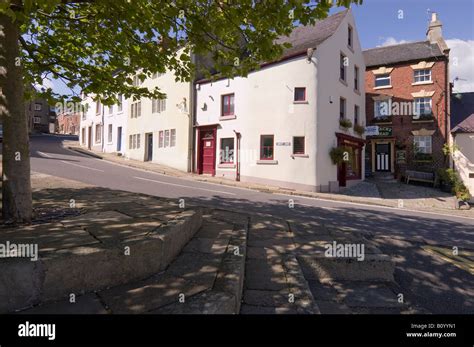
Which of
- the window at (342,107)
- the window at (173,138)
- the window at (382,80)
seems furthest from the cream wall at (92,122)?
the window at (382,80)

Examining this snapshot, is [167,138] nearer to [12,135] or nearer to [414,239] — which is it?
[12,135]

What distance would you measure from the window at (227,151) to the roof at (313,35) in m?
6.03

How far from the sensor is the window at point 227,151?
18.8 m

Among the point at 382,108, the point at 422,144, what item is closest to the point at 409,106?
the point at 382,108

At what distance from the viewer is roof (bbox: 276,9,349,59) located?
16641 millimetres

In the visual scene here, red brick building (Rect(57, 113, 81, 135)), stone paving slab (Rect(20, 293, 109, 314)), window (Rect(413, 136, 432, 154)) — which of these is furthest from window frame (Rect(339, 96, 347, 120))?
red brick building (Rect(57, 113, 81, 135))

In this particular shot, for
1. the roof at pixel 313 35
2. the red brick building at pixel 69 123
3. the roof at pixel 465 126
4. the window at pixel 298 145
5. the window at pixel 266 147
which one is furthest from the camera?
the red brick building at pixel 69 123

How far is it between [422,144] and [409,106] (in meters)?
3.18

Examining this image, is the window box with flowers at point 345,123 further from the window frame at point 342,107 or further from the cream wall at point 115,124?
the cream wall at point 115,124

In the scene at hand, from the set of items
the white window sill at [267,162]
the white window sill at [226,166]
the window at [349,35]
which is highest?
the window at [349,35]

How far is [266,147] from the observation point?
17.4m

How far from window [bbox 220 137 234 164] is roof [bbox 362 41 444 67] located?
14968 mm

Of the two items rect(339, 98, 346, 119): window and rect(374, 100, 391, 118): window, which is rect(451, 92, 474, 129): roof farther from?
rect(339, 98, 346, 119): window

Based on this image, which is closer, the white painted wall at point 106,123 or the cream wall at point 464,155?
the cream wall at point 464,155
